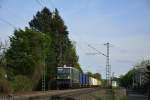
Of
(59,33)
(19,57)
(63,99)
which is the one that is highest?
(59,33)

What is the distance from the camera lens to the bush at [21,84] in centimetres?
6812

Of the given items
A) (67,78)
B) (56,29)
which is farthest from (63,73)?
(56,29)

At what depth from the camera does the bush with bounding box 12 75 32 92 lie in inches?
2682

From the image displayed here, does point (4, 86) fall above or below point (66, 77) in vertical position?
below

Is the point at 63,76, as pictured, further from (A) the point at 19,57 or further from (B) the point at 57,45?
(B) the point at 57,45

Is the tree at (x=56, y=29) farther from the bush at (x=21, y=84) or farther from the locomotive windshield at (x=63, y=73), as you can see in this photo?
the locomotive windshield at (x=63, y=73)

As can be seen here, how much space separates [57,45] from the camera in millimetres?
115562

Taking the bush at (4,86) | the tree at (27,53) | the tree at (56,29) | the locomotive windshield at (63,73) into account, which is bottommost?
the bush at (4,86)

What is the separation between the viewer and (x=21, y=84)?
7125 centimetres

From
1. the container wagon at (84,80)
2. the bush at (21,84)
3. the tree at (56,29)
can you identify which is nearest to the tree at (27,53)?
the bush at (21,84)

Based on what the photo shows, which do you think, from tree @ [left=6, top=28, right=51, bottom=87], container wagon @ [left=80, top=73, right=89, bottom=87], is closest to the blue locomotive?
container wagon @ [left=80, top=73, right=89, bottom=87]

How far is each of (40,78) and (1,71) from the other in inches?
908

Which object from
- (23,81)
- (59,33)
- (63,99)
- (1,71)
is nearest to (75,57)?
(59,33)

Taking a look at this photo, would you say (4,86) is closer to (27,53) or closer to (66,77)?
(66,77)
